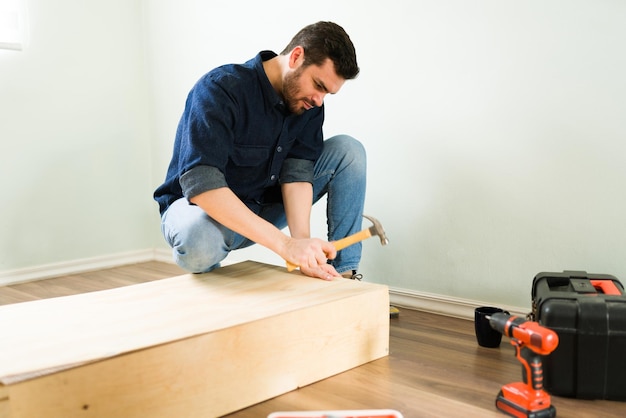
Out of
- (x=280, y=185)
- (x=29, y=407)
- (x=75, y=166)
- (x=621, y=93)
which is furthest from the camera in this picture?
(x=75, y=166)

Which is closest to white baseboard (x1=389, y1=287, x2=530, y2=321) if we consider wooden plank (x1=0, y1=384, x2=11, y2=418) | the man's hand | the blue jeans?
the blue jeans

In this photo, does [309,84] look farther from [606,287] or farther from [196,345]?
[606,287]

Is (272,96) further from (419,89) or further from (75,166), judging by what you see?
(75,166)

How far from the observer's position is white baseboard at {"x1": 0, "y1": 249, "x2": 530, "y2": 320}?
2035 millimetres

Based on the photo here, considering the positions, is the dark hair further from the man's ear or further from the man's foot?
the man's foot

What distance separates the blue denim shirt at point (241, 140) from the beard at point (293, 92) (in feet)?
0.08

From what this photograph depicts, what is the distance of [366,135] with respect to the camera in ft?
→ 7.43

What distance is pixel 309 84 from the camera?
1656 millimetres

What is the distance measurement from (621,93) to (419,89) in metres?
0.63

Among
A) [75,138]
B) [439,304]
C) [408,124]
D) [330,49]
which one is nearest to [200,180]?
[330,49]

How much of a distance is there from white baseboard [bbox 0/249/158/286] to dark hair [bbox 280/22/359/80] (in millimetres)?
1784

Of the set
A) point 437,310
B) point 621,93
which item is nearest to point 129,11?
point 437,310

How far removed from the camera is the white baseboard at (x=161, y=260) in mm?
2035

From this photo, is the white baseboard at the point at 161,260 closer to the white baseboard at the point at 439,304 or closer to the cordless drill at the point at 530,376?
the white baseboard at the point at 439,304
